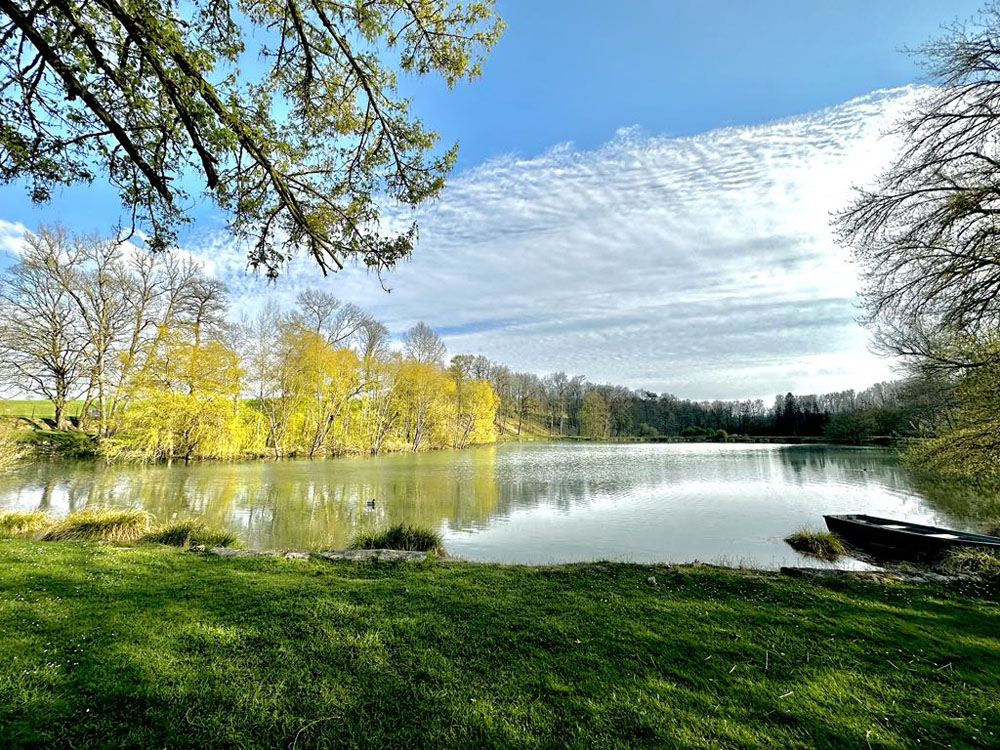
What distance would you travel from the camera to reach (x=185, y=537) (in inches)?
309

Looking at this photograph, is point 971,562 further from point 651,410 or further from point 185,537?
point 651,410

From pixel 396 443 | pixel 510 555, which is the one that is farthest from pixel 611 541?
pixel 396 443

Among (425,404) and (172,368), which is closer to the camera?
(172,368)

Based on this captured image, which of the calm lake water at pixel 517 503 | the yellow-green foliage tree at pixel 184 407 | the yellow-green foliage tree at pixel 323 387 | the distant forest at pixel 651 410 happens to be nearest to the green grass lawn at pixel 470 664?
the calm lake water at pixel 517 503

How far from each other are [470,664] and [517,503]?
11390 millimetres

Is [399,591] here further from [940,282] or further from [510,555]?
[940,282]

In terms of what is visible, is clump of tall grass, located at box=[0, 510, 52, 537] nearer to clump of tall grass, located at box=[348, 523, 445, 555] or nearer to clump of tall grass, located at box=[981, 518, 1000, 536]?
clump of tall grass, located at box=[348, 523, 445, 555]

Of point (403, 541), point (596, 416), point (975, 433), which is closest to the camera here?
point (975, 433)

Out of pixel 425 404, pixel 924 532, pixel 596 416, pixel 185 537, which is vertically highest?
pixel 425 404

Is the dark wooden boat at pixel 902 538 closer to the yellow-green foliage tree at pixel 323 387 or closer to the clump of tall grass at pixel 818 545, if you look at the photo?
the clump of tall grass at pixel 818 545

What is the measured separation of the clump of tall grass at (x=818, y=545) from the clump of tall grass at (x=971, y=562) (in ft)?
5.78

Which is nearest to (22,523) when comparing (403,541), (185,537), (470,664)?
(185,537)

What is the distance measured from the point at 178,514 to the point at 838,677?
43.9ft

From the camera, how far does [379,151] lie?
4.40 meters
